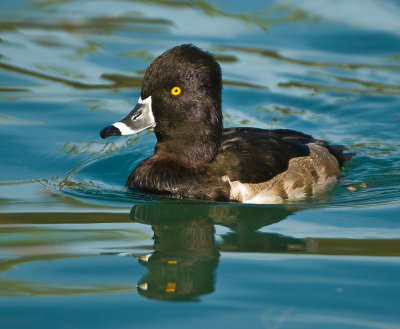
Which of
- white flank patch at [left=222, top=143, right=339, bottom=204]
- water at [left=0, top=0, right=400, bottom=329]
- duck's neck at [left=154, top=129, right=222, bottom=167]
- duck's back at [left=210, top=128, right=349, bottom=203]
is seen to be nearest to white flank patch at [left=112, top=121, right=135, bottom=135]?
duck's neck at [left=154, top=129, right=222, bottom=167]

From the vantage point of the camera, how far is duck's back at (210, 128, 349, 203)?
23.1 ft

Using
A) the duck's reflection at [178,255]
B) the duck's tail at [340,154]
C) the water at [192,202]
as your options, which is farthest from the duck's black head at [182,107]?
the duck's tail at [340,154]

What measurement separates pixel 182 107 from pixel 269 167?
38.1 inches

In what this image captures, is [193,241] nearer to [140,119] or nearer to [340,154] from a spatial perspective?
[140,119]

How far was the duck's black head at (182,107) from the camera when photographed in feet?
22.7

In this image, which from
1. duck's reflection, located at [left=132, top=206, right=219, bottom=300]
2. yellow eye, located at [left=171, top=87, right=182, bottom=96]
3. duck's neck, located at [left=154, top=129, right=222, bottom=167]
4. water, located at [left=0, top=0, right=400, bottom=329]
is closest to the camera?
water, located at [left=0, top=0, right=400, bottom=329]

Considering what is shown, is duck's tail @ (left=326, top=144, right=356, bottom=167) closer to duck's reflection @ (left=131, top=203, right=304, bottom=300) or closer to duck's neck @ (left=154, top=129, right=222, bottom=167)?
duck's neck @ (left=154, top=129, right=222, bottom=167)

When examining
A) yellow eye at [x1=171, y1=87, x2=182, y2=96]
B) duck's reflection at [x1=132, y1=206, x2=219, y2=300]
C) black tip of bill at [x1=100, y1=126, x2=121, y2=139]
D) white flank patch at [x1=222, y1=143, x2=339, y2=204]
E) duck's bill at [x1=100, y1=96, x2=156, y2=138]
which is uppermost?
yellow eye at [x1=171, y1=87, x2=182, y2=96]

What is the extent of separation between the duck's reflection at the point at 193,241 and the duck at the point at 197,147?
10.1 inches

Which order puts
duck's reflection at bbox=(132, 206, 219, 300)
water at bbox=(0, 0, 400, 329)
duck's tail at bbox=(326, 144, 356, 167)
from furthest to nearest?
duck's tail at bbox=(326, 144, 356, 167) → duck's reflection at bbox=(132, 206, 219, 300) → water at bbox=(0, 0, 400, 329)

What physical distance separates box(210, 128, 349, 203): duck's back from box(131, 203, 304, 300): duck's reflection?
0.31m

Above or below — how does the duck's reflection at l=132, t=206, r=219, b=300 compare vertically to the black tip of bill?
below

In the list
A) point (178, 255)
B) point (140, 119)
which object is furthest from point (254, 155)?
point (178, 255)

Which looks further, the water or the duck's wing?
the duck's wing
